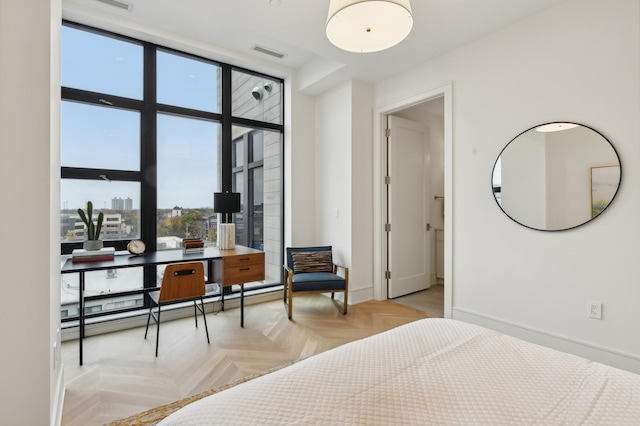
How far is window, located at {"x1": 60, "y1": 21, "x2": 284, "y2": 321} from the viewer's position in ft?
9.73

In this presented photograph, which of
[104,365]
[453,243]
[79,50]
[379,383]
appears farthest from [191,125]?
[379,383]

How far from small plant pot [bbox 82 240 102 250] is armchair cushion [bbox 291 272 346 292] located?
1786 millimetres

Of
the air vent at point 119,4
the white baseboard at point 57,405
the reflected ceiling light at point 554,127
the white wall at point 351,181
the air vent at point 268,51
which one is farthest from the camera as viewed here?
the white wall at point 351,181

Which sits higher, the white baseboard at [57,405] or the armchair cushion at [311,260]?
the armchair cushion at [311,260]

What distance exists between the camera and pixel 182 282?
8.66 ft

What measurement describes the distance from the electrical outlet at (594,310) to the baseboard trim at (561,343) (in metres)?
0.21

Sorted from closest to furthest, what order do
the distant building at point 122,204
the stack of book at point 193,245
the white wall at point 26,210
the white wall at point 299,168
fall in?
the white wall at point 26,210 → the distant building at point 122,204 → the stack of book at point 193,245 → the white wall at point 299,168

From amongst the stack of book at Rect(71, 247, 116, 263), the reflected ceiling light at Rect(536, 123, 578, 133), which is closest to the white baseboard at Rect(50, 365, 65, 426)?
the stack of book at Rect(71, 247, 116, 263)

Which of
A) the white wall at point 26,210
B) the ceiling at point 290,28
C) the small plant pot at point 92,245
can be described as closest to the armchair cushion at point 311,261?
the small plant pot at point 92,245

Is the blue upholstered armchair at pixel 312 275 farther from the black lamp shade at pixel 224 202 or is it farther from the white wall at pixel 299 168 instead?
the black lamp shade at pixel 224 202

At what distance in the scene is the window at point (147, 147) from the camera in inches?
117

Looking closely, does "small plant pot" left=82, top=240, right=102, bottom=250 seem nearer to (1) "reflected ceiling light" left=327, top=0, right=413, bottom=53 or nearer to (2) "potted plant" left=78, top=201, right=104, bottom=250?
(2) "potted plant" left=78, top=201, right=104, bottom=250

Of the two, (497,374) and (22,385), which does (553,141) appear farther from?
(22,385)

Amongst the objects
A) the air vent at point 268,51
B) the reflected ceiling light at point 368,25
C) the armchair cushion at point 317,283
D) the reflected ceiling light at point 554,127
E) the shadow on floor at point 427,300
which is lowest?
the shadow on floor at point 427,300
